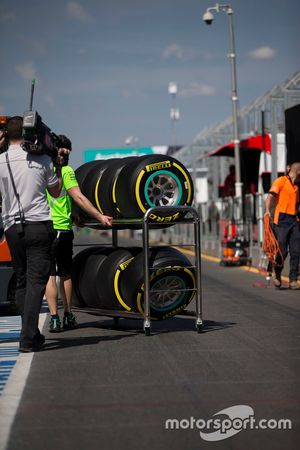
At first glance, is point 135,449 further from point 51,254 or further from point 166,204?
point 166,204

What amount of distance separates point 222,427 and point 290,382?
140 cm

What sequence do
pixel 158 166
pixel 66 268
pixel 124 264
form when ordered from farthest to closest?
pixel 66 268 → pixel 124 264 → pixel 158 166

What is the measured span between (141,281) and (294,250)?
582 centimetres

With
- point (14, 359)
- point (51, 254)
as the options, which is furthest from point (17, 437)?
point (51, 254)

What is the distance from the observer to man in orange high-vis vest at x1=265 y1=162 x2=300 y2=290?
47.3ft

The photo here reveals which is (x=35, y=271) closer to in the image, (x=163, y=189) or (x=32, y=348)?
(x=32, y=348)

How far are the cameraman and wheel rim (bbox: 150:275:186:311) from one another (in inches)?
54.6

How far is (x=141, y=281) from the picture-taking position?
9.13 m

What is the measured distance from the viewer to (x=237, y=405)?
5766 mm

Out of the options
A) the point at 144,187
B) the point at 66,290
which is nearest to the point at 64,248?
the point at 66,290

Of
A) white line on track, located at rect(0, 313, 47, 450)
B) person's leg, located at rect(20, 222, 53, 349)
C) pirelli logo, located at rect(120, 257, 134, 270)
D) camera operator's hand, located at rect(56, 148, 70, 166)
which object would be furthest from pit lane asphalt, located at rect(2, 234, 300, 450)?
camera operator's hand, located at rect(56, 148, 70, 166)

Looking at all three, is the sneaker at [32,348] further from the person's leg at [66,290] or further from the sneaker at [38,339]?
the person's leg at [66,290]

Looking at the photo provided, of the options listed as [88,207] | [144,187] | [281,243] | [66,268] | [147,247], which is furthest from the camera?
[281,243]

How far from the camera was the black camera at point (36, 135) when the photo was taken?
26.1 feet
